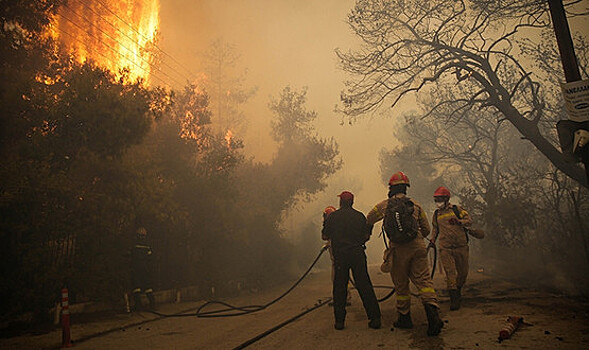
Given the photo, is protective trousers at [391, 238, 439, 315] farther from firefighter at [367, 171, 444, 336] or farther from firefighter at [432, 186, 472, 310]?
firefighter at [432, 186, 472, 310]

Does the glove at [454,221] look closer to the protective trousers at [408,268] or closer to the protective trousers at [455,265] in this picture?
the protective trousers at [455,265]

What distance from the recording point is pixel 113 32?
23.4m

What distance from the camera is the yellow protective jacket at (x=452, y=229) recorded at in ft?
22.8

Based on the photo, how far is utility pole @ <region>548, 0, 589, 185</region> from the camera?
14.7 ft

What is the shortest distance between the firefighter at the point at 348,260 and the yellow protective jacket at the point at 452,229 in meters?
2.03

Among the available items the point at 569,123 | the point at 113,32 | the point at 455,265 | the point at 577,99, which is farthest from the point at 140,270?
the point at 113,32

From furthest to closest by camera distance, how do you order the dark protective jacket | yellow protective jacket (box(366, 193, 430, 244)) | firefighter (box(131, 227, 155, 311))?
firefighter (box(131, 227, 155, 311))
the dark protective jacket
yellow protective jacket (box(366, 193, 430, 244))

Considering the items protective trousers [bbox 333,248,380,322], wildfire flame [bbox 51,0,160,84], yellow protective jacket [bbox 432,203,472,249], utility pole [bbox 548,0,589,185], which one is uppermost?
wildfire flame [bbox 51,0,160,84]

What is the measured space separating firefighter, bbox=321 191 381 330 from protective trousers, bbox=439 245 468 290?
6.52 ft

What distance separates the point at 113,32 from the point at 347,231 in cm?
2394

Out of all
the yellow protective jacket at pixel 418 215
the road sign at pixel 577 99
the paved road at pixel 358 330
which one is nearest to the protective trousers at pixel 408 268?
the yellow protective jacket at pixel 418 215

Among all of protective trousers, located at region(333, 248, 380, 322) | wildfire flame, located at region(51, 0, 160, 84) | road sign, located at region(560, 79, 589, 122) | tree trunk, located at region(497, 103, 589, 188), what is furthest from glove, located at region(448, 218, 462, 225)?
wildfire flame, located at region(51, 0, 160, 84)

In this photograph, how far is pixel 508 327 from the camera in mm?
4375

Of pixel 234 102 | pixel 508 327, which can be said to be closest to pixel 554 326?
pixel 508 327
